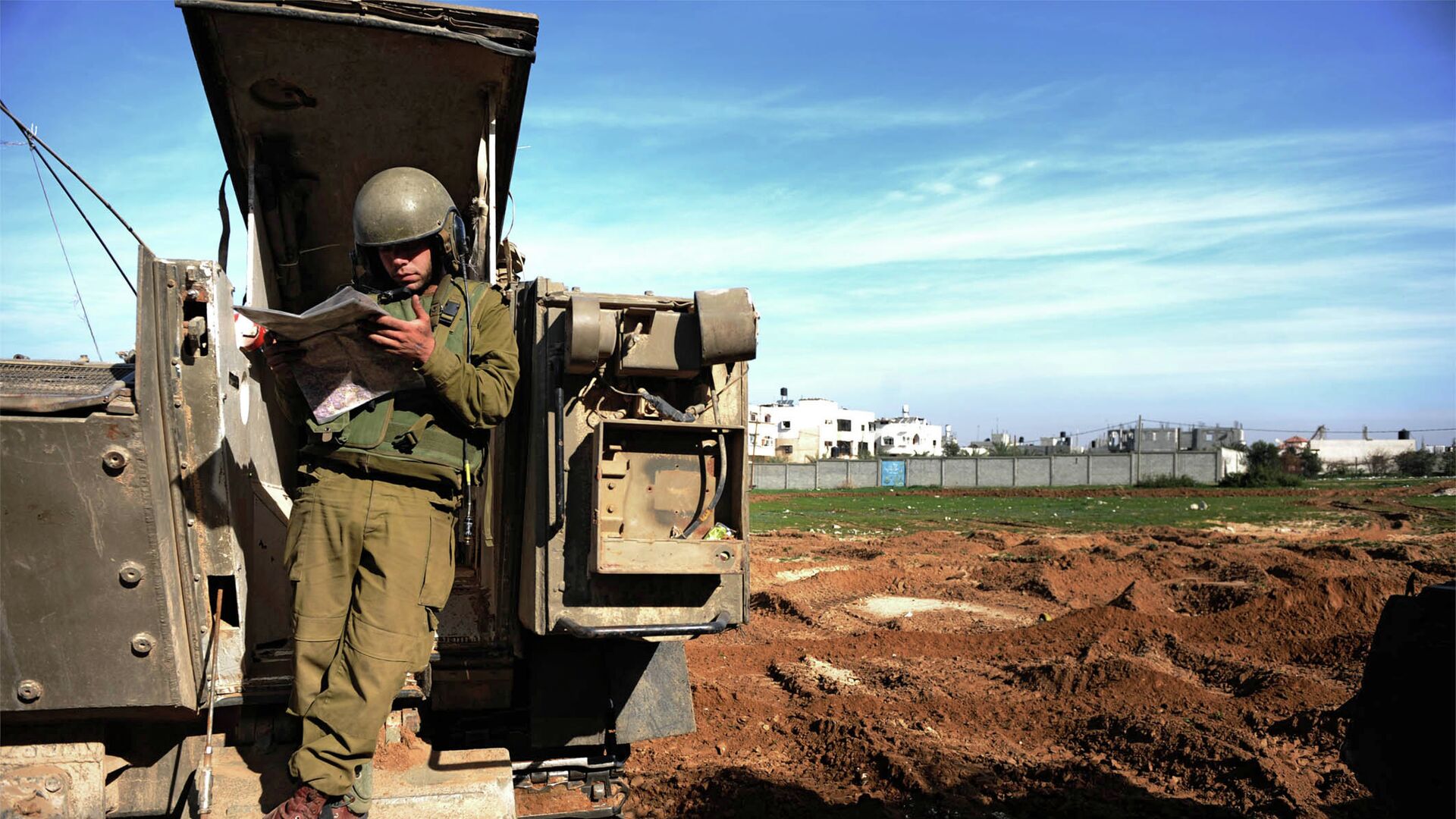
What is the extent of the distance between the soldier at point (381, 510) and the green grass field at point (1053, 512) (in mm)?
18502

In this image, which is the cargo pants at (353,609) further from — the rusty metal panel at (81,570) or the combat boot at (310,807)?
the rusty metal panel at (81,570)

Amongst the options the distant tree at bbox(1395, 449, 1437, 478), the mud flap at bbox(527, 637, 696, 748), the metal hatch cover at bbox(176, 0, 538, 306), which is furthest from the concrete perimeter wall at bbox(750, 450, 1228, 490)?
the mud flap at bbox(527, 637, 696, 748)

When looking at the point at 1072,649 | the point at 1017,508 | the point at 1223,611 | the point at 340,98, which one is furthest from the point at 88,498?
the point at 1017,508

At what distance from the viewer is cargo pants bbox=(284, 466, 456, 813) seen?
319 cm

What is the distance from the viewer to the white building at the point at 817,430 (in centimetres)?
8839

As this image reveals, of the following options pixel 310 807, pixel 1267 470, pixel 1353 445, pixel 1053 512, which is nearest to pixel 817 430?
pixel 1353 445

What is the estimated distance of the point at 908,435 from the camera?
10900 centimetres

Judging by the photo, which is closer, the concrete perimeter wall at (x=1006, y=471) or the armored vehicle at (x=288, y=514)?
the armored vehicle at (x=288, y=514)

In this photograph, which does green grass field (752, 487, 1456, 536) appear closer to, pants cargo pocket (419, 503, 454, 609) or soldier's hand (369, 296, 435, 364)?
pants cargo pocket (419, 503, 454, 609)

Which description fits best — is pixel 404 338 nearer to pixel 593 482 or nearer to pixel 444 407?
pixel 444 407

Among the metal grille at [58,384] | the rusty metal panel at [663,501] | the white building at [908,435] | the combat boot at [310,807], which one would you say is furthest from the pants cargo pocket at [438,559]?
the white building at [908,435]

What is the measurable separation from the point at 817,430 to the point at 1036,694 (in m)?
89.2

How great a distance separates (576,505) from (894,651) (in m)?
6.24

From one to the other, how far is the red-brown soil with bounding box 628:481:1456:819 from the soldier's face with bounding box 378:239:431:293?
291 centimetres
